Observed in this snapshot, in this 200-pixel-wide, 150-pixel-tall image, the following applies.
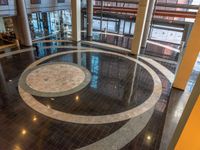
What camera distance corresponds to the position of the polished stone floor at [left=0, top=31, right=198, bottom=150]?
15.0 ft

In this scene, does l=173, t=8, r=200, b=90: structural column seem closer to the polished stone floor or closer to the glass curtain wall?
the polished stone floor

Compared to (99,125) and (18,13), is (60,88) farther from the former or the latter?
(18,13)

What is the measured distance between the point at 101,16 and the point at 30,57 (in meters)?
9.89

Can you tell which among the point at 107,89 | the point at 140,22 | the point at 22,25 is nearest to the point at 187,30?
the point at 140,22

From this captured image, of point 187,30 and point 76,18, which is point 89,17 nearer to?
point 76,18

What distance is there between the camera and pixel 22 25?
1111 cm

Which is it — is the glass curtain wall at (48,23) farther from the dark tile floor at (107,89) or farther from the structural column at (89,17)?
the dark tile floor at (107,89)

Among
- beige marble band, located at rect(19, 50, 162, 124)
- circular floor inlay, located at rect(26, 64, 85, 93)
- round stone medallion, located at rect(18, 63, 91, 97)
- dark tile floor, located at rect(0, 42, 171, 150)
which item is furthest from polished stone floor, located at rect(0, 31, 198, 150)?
circular floor inlay, located at rect(26, 64, 85, 93)

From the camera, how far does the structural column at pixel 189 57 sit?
618 cm

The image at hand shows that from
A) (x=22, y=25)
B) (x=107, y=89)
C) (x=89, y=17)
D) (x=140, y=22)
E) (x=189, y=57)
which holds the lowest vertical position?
(x=107, y=89)

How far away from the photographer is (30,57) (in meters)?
10.0

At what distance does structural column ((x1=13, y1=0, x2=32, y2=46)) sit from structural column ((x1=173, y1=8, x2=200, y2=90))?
11081 millimetres

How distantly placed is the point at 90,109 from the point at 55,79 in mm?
2948

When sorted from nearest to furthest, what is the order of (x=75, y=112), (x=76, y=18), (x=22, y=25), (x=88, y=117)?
(x=88, y=117), (x=75, y=112), (x=22, y=25), (x=76, y=18)
